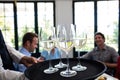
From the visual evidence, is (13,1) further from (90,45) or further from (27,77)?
(27,77)

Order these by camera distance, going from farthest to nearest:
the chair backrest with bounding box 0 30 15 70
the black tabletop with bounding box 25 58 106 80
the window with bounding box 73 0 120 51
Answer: the window with bounding box 73 0 120 51
the chair backrest with bounding box 0 30 15 70
the black tabletop with bounding box 25 58 106 80

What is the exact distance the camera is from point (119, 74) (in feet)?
9.04

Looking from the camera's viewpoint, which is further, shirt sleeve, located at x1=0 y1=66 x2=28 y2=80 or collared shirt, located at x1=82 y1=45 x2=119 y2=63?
collared shirt, located at x1=82 y1=45 x2=119 y2=63

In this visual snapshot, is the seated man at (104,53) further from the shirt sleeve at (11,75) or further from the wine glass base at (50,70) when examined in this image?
the shirt sleeve at (11,75)

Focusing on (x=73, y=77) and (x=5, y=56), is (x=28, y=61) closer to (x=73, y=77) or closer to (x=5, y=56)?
(x=5, y=56)

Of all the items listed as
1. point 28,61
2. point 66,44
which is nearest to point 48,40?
point 66,44

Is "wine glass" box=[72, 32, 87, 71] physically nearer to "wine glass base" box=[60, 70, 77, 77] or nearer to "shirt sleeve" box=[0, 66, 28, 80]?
"wine glass base" box=[60, 70, 77, 77]

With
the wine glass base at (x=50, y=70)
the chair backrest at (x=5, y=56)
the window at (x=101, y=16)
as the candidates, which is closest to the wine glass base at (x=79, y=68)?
the wine glass base at (x=50, y=70)

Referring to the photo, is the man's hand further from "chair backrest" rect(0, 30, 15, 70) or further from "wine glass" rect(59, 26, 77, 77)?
"wine glass" rect(59, 26, 77, 77)

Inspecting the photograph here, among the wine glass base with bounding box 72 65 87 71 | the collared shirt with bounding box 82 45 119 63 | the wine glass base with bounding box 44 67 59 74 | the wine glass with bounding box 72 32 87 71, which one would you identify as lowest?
the collared shirt with bounding box 82 45 119 63

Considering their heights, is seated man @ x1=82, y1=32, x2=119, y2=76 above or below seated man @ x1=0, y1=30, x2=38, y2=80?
below

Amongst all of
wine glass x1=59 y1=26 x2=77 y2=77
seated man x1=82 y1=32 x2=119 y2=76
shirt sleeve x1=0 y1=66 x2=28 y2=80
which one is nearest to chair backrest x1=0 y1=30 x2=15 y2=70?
shirt sleeve x1=0 y1=66 x2=28 y2=80

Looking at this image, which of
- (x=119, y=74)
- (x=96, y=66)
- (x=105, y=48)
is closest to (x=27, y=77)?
(x=96, y=66)

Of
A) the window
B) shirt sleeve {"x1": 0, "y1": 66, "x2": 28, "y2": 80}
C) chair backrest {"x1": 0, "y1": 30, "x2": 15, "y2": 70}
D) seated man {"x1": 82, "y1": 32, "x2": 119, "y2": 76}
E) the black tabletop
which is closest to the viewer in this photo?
the black tabletop
